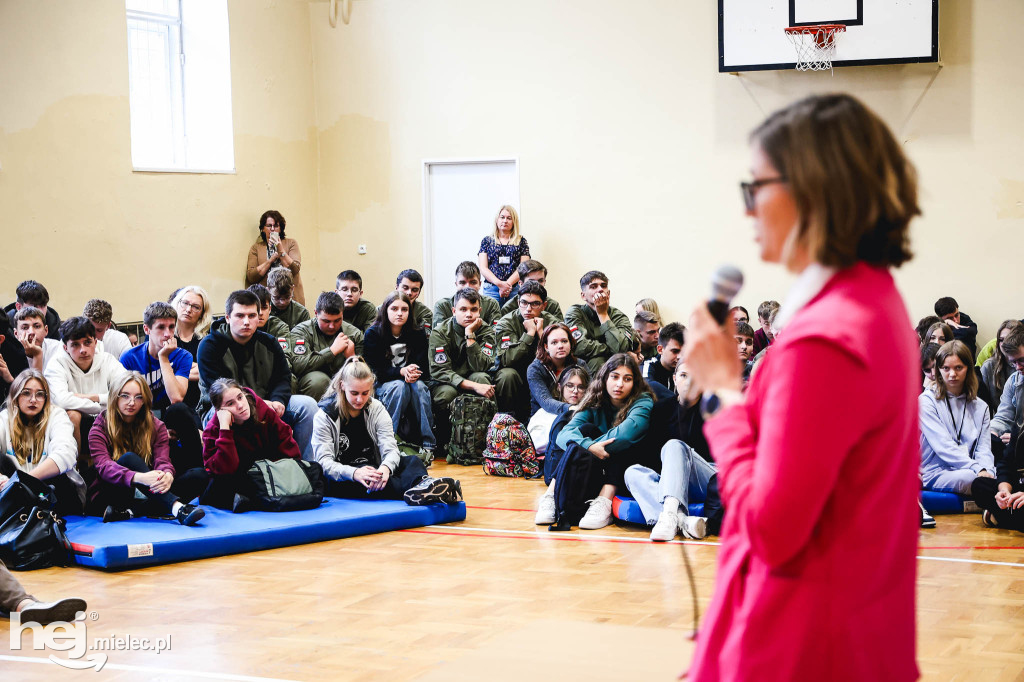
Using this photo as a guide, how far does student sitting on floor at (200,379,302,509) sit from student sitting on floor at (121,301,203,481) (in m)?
0.34

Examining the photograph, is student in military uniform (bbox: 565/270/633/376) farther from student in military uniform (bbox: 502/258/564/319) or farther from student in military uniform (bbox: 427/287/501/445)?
student in military uniform (bbox: 427/287/501/445)

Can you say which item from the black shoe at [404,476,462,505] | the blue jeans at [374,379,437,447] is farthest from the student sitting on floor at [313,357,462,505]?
the blue jeans at [374,379,437,447]

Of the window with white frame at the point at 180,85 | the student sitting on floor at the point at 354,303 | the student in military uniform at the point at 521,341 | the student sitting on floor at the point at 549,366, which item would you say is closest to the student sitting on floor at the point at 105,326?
the student sitting on floor at the point at 354,303

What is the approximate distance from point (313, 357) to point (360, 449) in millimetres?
1680

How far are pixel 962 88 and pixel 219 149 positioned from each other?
6.88m

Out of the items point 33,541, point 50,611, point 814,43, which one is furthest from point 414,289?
point 50,611

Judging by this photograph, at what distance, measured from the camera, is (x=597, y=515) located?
5.75 meters

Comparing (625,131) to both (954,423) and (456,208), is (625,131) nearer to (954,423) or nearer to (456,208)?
(456,208)

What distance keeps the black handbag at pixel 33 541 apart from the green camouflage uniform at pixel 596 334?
386cm

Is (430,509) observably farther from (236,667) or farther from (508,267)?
(508,267)

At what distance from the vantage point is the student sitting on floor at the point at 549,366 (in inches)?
284

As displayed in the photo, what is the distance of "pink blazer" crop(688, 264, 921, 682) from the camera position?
3.78ft

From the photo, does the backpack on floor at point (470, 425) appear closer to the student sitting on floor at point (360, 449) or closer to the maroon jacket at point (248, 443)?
the student sitting on floor at point (360, 449)

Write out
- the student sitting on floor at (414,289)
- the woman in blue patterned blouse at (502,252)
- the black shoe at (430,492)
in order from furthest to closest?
the woman in blue patterned blouse at (502,252), the student sitting on floor at (414,289), the black shoe at (430,492)
